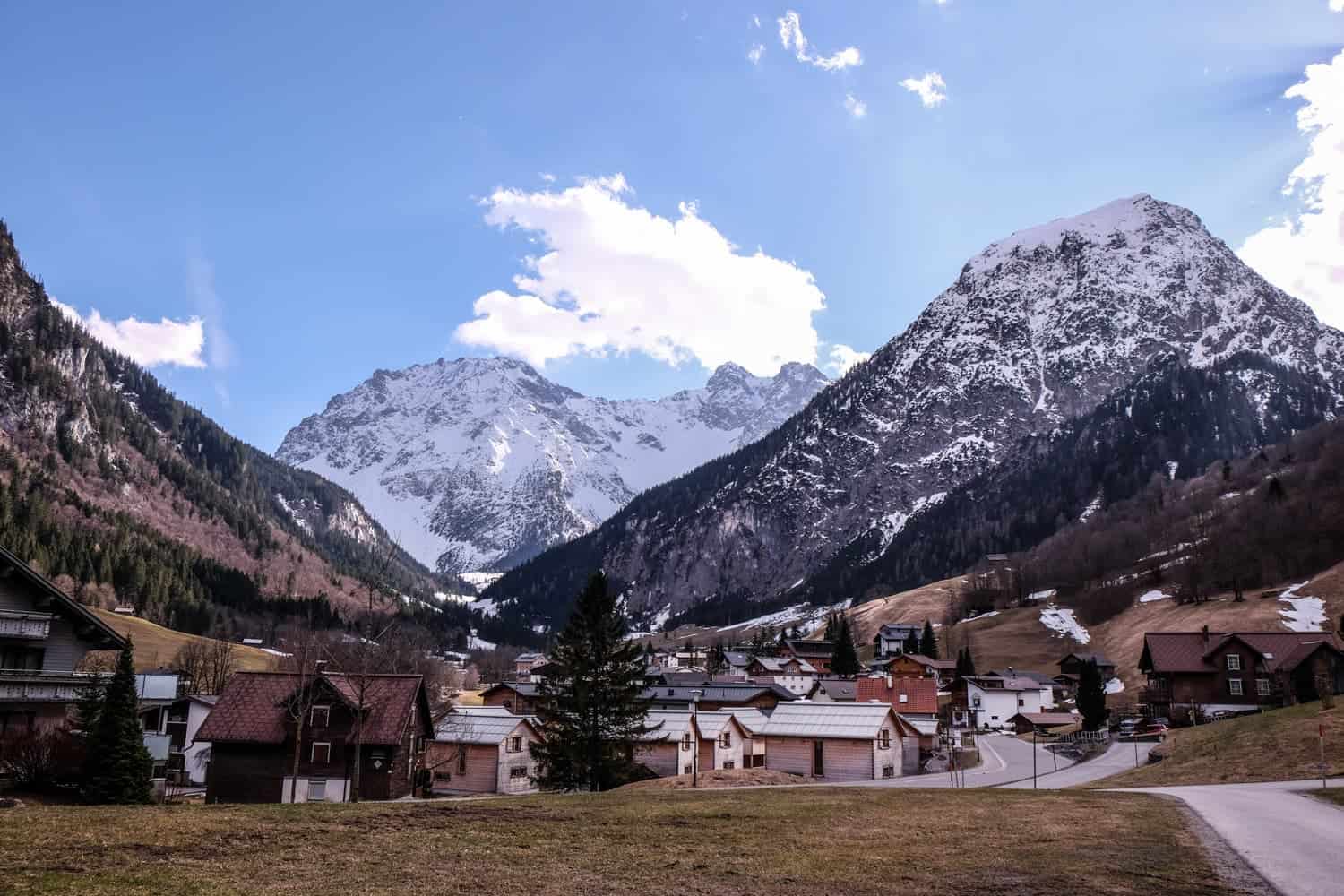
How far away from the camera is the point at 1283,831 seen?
74.1ft

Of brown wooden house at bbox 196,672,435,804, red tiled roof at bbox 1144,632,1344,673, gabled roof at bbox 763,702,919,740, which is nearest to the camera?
brown wooden house at bbox 196,672,435,804

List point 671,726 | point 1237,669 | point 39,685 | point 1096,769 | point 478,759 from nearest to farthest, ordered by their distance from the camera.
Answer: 1. point 39,685
2. point 1096,769
3. point 478,759
4. point 671,726
5. point 1237,669

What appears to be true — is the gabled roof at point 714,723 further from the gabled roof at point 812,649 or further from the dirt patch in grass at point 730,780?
the gabled roof at point 812,649

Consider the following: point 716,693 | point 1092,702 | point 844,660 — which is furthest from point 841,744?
point 844,660

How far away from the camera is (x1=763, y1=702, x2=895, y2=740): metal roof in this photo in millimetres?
70812

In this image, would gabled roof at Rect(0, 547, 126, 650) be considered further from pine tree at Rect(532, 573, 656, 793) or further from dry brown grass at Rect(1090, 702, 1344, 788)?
dry brown grass at Rect(1090, 702, 1344, 788)

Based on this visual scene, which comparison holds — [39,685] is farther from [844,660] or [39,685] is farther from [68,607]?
[844,660]

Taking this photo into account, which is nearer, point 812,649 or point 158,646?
point 158,646

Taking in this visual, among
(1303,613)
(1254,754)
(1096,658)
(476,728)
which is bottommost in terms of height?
(476,728)

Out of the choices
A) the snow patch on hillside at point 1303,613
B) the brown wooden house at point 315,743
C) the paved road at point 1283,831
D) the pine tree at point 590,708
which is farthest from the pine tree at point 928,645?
the paved road at point 1283,831

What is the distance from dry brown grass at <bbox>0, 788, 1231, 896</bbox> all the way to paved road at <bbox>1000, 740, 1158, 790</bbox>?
26438 millimetres

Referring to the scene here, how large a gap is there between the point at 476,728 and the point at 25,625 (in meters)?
30.2

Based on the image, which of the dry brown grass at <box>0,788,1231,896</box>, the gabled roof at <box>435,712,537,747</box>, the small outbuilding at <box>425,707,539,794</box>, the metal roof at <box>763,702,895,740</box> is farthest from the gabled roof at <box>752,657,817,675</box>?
the dry brown grass at <box>0,788,1231,896</box>

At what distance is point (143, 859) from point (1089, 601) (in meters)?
183
